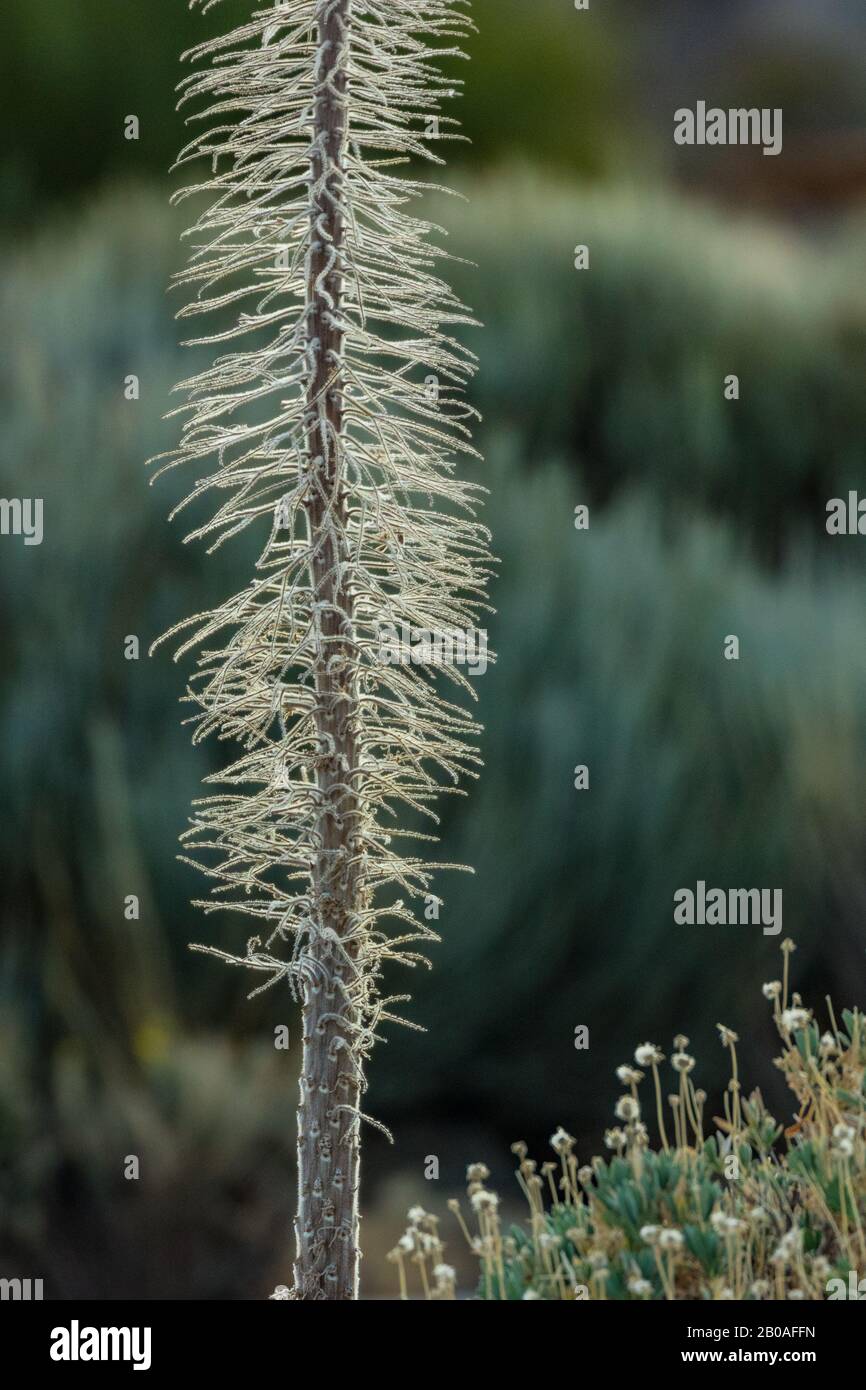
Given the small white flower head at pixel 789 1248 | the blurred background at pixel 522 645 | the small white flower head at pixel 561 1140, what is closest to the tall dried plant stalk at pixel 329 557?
the small white flower head at pixel 561 1140

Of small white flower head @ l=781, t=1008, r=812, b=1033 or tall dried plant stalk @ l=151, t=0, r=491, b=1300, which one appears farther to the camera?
small white flower head @ l=781, t=1008, r=812, b=1033

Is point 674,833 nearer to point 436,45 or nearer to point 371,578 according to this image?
point 371,578

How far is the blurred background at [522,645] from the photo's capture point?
1.99 meters

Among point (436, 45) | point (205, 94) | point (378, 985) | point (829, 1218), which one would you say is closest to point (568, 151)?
point (436, 45)

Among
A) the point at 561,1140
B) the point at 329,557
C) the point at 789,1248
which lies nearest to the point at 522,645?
the point at 561,1140

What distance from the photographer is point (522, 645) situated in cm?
215

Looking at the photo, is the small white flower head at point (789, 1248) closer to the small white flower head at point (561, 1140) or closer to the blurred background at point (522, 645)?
the small white flower head at point (561, 1140)

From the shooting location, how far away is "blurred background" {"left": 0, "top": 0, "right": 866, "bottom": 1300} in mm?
1987

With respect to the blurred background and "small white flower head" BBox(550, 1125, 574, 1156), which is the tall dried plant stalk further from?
the blurred background

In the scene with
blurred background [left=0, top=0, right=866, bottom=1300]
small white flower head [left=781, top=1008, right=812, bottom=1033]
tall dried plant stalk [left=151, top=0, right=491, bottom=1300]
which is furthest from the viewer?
blurred background [left=0, top=0, right=866, bottom=1300]

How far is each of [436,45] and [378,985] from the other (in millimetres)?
1700

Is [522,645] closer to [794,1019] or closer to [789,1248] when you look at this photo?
[794,1019]

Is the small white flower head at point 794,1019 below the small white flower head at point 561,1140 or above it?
above

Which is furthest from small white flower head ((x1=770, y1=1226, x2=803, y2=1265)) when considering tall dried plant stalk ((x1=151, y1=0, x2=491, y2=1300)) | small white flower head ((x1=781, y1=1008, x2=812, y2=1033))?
tall dried plant stalk ((x1=151, y1=0, x2=491, y2=1300))
